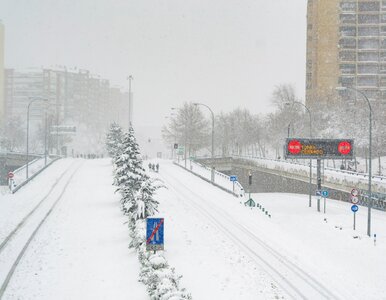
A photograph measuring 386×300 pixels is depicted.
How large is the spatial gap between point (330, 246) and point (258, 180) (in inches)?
1907

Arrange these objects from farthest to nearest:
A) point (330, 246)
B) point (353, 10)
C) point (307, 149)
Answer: point (353, 10) < point (307, 149) < point (330, 246)

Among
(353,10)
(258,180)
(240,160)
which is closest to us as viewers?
(258,180)

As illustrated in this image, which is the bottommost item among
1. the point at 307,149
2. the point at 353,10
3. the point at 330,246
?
the point at 330,246

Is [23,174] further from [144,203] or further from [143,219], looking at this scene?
[143,219]

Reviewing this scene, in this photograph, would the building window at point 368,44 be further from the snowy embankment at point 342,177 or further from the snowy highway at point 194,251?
the snowy highway at point 194,251

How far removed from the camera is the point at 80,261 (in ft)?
74.3

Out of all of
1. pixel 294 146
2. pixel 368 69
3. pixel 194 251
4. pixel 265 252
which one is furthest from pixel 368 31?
pixel 194 251

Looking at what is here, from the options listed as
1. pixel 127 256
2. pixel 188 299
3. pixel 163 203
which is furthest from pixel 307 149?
pixel 188 299

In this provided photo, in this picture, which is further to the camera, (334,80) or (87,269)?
(334,80)

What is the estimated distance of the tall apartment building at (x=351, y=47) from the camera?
324 feet

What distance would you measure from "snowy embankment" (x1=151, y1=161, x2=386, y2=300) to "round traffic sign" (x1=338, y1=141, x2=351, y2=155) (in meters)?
6.48

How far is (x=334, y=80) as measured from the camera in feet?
333

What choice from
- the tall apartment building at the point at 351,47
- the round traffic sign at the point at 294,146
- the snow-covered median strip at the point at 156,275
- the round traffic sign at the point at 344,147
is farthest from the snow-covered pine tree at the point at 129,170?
the tall apartment building at the point at 351,47

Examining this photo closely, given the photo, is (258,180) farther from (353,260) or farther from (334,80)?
(353,260)
